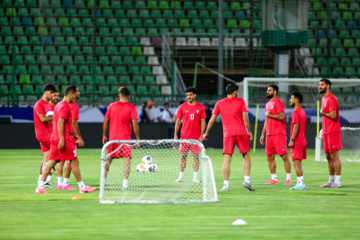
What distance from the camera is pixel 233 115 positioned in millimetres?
10820

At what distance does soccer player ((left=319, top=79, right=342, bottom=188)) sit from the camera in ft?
38.0

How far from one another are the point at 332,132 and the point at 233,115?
2184 millimetres

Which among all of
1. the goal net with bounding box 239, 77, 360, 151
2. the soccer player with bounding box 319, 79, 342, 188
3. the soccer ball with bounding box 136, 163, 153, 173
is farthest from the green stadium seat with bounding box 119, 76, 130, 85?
the soccer player with bounding box 319, 79, 342, 188

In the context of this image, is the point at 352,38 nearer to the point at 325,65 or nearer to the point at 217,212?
the point at 325,65

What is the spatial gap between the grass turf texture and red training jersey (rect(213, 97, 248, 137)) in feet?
3.48

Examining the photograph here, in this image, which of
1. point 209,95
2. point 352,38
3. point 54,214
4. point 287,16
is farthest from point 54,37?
point 54,214

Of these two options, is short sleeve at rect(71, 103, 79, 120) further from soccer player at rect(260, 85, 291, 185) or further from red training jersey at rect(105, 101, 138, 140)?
soccer player at rect(260, 85, 291, 185)

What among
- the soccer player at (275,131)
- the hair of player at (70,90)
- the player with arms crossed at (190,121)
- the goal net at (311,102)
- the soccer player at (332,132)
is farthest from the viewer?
the goal net at (311,102)

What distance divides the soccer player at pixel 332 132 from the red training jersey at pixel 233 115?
1.78 meters

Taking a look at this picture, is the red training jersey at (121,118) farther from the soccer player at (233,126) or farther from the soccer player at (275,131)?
the soccer player at (275,131)

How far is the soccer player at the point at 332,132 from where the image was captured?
1159cm

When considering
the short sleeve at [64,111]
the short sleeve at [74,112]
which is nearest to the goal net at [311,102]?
the short sleeve at [74,112]

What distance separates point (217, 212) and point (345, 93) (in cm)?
1941

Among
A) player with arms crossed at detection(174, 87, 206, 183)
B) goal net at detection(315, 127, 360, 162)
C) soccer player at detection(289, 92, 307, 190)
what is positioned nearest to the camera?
soccer player at detection(289, 92, 307, 190)
